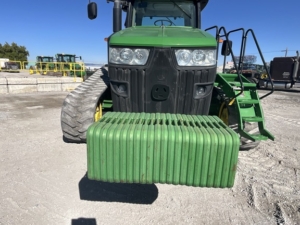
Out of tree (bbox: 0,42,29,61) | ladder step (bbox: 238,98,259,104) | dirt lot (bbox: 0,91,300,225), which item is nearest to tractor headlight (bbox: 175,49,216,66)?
ladder step (bbox: 238,98,259,104)

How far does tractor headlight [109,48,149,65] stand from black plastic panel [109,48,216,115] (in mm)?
59

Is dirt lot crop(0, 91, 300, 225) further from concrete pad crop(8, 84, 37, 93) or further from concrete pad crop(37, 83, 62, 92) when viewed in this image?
concrete pad crop(37, 83, 62, 92)

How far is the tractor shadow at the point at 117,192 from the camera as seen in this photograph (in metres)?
2.63

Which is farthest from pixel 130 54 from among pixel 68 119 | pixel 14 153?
pixel 14 153

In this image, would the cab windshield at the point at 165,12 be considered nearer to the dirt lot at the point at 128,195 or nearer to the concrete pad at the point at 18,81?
the dirt lot at the point at 128,195

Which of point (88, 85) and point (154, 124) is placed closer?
point (154, 124)

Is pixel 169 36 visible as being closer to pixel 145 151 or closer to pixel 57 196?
pixel 145 151

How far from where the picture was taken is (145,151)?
1.86 m

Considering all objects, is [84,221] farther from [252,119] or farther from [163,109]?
[252,119]

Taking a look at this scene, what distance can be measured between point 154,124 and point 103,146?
1.74ft

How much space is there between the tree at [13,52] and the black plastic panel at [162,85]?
5888 centimetres

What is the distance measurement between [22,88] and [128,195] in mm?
10525

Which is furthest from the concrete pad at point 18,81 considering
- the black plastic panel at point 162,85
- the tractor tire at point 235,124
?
the tractor tire at point 235,124

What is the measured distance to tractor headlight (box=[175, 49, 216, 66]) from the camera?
2.57 meters
